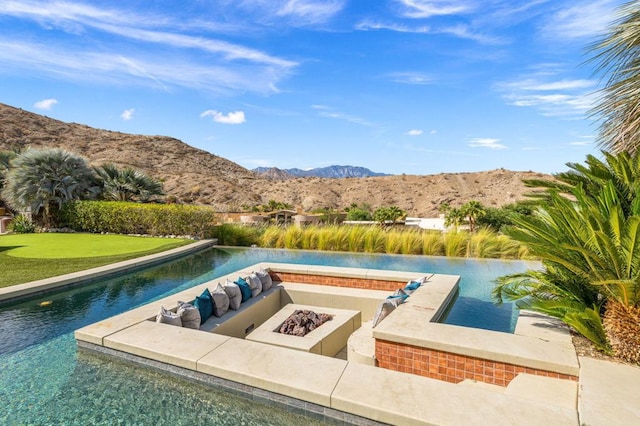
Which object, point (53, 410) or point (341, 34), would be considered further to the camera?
point (341, 34)

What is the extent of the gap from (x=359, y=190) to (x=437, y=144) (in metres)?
10.6

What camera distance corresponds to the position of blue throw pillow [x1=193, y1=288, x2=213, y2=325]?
4.34 metres

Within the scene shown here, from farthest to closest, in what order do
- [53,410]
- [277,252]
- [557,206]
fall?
[277,252], [557,206], [53,410]

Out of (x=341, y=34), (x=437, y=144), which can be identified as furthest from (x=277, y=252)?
(x=437, y=144)

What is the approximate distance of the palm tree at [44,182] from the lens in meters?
14.1

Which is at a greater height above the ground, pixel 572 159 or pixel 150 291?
pixel 572 159

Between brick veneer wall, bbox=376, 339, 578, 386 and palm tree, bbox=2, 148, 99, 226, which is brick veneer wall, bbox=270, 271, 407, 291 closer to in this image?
brick veneer wall, bbox=376, 339, 578, 386

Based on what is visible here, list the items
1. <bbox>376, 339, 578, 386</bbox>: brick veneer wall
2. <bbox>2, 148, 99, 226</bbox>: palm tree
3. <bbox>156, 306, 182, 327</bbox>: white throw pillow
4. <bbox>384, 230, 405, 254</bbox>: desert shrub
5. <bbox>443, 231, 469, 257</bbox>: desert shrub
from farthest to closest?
<bbox>2, 148, 99, 226</bbox>: palm tree → <bbox>384, 230, 405, 254</bbox>: desert shrub → <bbox>443, 231, 469, 257</bbox>: desert shrub → <bbox>156, 306, 182, 327</bbox>: white throw pillow → <bbox>376, 339, 578, 386</bbox>: brick veneer wall

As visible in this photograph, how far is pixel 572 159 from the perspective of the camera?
427cm

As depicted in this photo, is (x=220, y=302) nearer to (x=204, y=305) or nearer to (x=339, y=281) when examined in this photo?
(x=204, y=305)

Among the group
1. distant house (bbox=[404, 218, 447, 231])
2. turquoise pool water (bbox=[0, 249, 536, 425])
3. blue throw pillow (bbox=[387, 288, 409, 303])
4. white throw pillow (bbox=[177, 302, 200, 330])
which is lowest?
turquoise pool water (bbox=[0, 249, 536, 425])

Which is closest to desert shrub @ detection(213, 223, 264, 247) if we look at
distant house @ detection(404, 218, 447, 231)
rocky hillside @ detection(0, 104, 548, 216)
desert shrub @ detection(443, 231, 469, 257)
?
desert shrub @ detection(443, 231, 469, 257)

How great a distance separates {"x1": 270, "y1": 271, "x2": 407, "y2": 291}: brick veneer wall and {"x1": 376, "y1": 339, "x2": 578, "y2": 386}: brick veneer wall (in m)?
2.39

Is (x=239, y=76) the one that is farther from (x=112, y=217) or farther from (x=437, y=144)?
(x=437, y=144)
